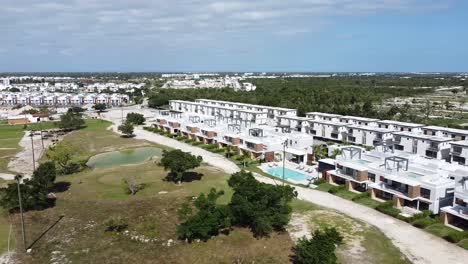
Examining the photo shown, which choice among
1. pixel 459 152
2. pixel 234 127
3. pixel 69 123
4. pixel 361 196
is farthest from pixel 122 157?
pixel 459 152

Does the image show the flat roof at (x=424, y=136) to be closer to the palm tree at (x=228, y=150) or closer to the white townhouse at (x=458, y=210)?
the white townhouse at (x=458, y=210)

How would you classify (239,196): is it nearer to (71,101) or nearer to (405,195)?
(405,195)

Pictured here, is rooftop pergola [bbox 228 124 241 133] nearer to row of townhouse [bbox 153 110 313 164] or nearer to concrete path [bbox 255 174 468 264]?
row of townhouse [bbox 153 110 313 164]

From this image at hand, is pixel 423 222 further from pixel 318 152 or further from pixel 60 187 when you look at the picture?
pixel 60 187

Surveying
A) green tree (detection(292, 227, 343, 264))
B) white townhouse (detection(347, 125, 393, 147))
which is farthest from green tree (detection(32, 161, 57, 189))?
white townhouse (detection(347, 125, 393, 147))

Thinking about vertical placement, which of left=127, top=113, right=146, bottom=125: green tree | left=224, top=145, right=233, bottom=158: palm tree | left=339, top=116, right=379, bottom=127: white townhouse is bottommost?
left=224, top=145, right=233, bottom=158: palm tree

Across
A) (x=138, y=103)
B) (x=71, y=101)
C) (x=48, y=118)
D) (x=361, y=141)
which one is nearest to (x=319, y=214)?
(x=361, y=141)

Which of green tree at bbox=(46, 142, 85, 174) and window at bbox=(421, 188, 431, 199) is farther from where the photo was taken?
green tree at bbox=(46, 142, 85, 174)
